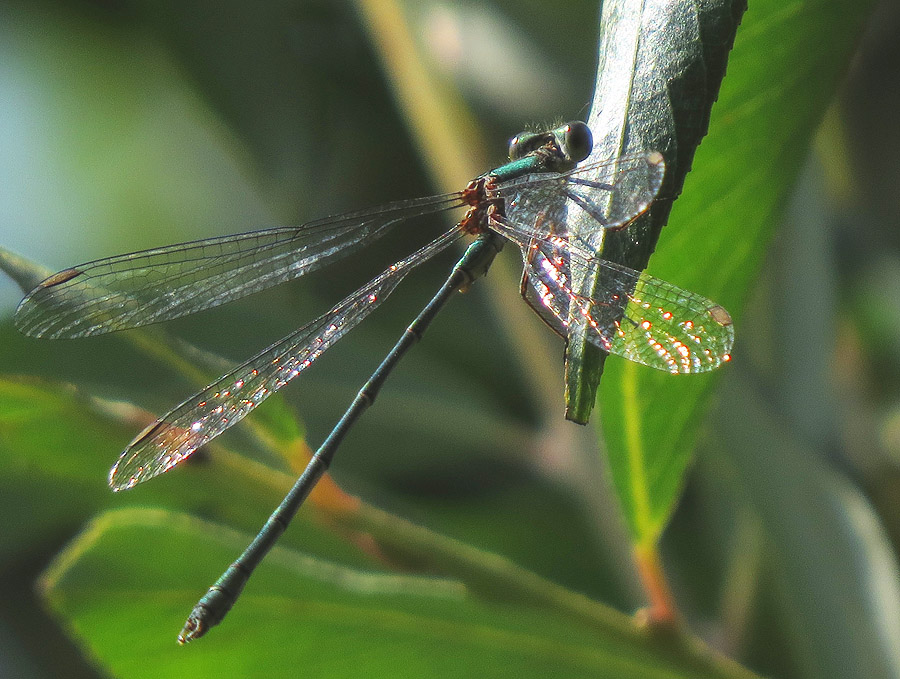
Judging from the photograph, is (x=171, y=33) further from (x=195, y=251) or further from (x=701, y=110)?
(x=701, y=110)

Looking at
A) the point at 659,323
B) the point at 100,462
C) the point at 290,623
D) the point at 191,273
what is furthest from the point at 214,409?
the point at 659,323

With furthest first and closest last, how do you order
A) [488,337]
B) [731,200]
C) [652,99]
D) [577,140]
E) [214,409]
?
[488,337], [577,140], [214,409], [731,200], [652,99]

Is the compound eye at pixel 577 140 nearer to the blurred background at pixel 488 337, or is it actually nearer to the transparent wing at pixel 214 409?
the blurred background at pixel 488 337

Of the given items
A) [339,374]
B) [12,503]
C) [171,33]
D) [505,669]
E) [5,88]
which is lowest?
[505,669]

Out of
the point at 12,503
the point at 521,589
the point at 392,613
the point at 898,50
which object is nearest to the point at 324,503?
the point at 392,613

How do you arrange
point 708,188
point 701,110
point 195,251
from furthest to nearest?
point 195,251 → point 708,188 → point 701,110

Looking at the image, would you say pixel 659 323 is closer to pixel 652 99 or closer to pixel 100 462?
pixel 652 99

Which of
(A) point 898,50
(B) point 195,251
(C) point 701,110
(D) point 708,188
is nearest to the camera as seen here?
(C) point 701,110
